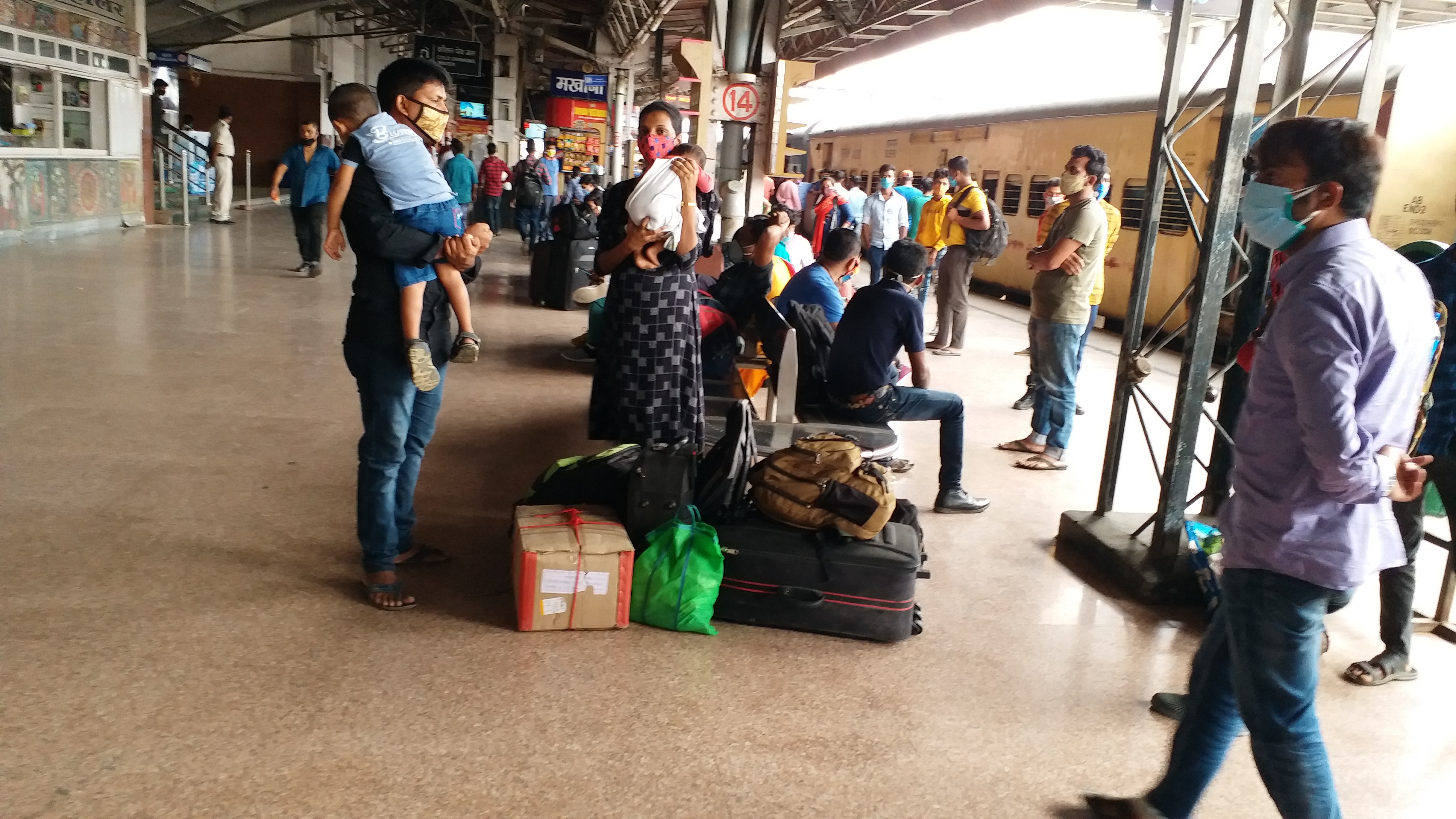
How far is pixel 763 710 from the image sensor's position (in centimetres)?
306

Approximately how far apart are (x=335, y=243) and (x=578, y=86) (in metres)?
21.0

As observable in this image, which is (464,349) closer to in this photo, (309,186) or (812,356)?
(812,356)

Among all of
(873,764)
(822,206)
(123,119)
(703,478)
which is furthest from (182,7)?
(873,764)

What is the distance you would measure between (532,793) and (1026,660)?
1.82 m

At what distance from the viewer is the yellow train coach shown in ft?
28.4

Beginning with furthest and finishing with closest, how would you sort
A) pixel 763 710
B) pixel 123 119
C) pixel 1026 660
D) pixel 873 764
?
pixel 123 119
pixel 1026 660
pixel 763 710
pixel 873 764

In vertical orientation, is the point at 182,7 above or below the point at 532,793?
above

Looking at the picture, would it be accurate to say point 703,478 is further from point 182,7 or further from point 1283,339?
point 182,7

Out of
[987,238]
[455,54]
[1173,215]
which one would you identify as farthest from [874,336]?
[455,54]

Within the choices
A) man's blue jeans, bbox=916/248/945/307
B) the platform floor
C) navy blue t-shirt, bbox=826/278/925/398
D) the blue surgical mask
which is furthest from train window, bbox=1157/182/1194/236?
the blue surgical mask

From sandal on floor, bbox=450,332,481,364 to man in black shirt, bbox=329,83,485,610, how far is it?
1.6 inches

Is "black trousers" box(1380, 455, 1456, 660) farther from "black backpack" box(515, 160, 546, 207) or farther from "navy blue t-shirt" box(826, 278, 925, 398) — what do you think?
"black backpack" box(515, 160, 546, 207)

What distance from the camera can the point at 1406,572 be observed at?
3518 mm

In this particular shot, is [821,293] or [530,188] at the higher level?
[530,188]
